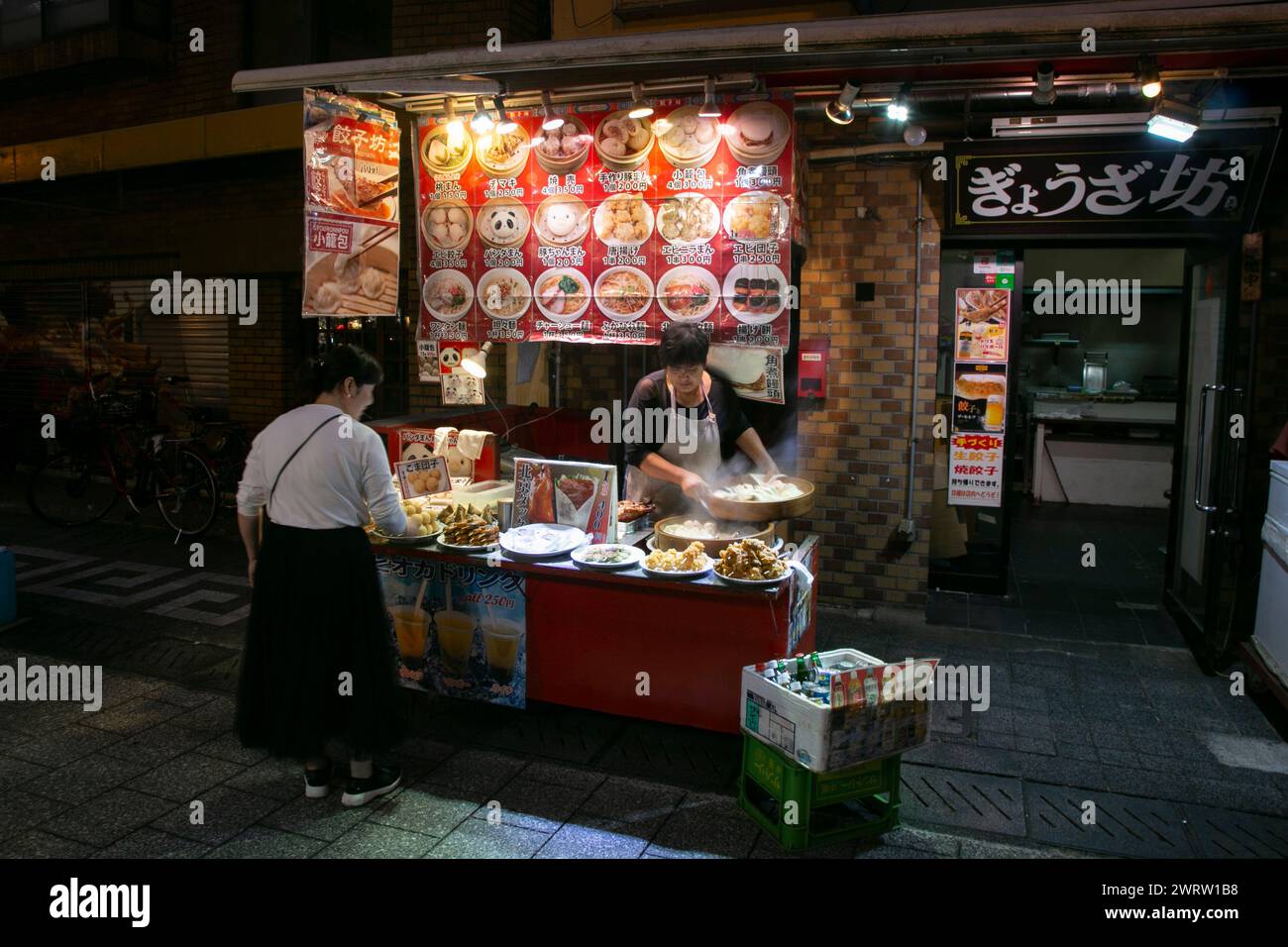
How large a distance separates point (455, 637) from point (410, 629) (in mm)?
382

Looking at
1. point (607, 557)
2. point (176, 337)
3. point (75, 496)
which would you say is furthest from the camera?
point (176, 337)

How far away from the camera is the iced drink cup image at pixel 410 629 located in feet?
20.3

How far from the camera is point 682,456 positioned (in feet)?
22.6

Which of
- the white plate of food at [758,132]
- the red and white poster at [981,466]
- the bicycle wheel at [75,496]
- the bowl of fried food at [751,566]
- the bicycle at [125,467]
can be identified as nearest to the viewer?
the bowl of fried food at [751,566]

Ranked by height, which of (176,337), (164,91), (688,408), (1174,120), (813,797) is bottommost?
(813,797)

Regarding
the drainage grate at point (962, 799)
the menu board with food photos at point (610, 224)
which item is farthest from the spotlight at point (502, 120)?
the drainage grate at point (962, 799)

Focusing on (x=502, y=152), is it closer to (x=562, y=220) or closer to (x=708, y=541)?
(x=562, y=220)

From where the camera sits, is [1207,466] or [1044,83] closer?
[1044,83]

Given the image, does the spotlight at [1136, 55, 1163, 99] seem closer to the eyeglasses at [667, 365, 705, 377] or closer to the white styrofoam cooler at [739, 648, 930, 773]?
the eyeglasses at [667, 365, 705, 377]

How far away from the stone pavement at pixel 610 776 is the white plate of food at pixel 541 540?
4.05 ft

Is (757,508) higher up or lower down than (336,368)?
lower down

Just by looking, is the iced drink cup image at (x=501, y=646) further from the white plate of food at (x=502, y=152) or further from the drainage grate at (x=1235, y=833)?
the drainage grate at (x=1235, y=833)

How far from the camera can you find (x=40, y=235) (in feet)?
46.4

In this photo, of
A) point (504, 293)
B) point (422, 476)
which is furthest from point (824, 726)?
point (504, 293)
